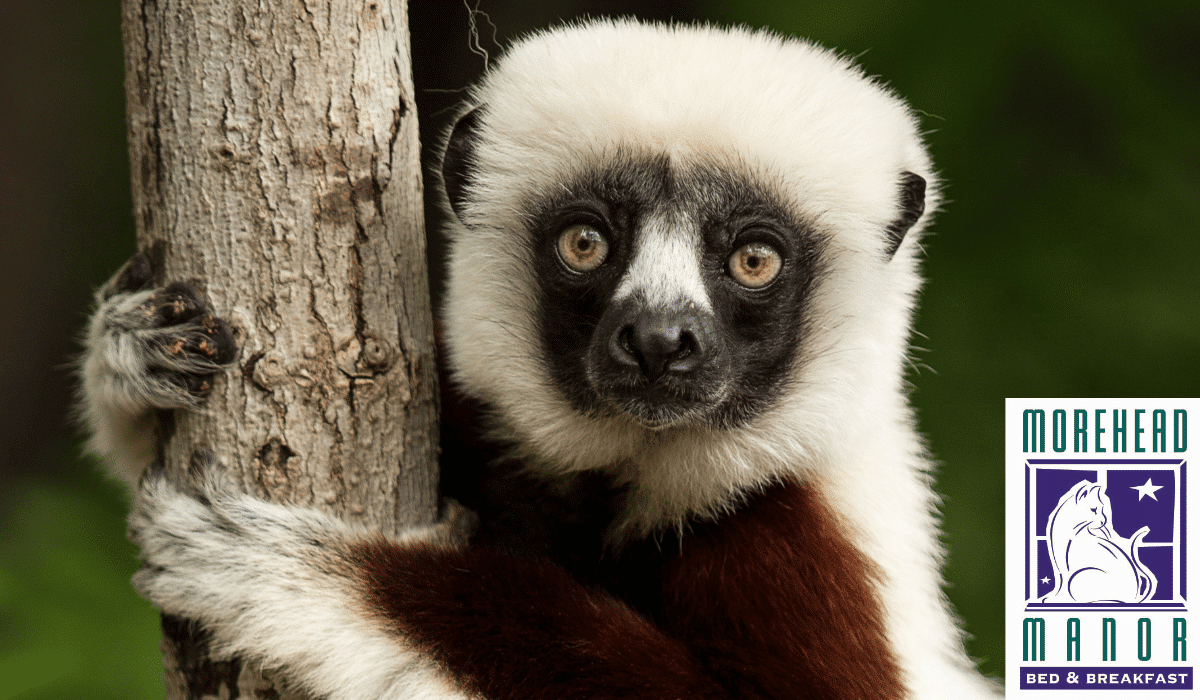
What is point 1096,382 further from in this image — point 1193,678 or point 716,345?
point 716,345

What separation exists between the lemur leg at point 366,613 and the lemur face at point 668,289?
0.54 meters

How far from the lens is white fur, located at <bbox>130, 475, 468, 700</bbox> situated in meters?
2.12

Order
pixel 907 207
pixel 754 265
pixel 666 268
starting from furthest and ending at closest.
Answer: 1. pixel 907 207
2. pixel 754 265
3. pixel 666 268

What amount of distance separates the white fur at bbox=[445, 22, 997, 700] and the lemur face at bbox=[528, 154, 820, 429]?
34mm

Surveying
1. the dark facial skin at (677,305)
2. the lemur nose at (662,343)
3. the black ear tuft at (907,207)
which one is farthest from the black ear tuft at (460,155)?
the black ear tuft at (907,207)

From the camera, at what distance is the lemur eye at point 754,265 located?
93.8 inches

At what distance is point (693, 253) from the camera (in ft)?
7.61

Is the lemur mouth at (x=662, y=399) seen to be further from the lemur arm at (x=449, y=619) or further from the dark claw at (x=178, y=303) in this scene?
the dark claw at (x=178, y=303)

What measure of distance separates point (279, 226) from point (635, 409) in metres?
0.90

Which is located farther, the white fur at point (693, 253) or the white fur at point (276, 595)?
the white fur at point (693, 253)

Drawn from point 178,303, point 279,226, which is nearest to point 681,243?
point 279,226

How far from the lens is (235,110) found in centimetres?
214

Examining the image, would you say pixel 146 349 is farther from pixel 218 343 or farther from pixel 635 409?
pixel 635 409

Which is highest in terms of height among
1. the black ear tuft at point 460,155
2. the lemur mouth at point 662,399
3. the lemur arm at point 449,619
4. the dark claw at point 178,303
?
the black ear tuft at point 460,155
